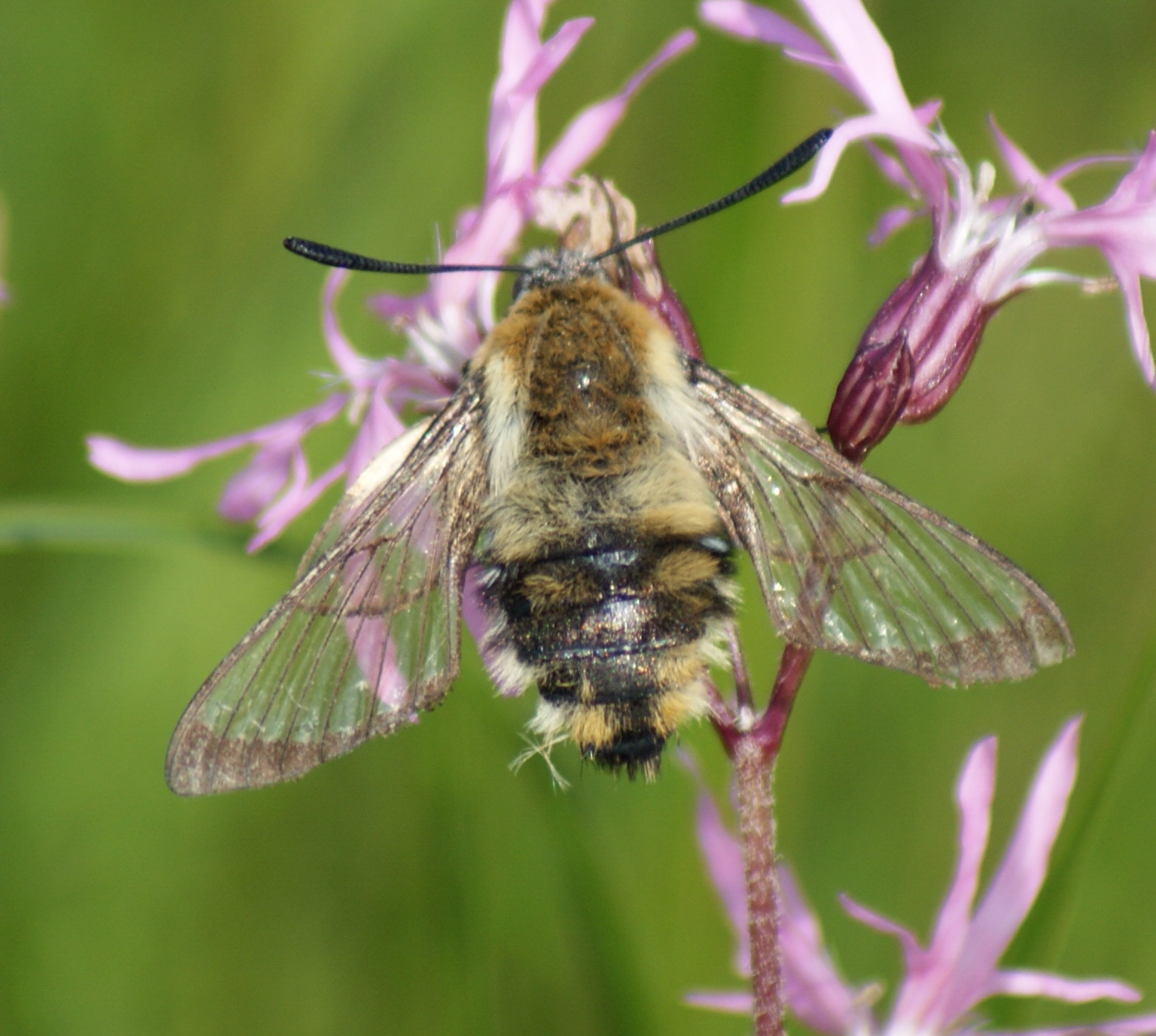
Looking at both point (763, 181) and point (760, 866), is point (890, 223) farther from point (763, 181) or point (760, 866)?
point (760, 866)

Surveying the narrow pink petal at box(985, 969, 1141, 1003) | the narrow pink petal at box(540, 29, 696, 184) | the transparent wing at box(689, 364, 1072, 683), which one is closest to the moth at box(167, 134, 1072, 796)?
the transparent wing at box(689, 364, 1072, 683)

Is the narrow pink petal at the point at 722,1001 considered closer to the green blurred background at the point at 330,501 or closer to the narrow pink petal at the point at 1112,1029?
the green blurred background at the point at 330,501

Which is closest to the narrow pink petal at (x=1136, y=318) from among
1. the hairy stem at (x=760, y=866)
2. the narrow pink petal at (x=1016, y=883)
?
the narrow pink petal at (x=1016, y=883)

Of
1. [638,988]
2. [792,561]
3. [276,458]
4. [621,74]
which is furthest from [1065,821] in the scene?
A: [621,74]

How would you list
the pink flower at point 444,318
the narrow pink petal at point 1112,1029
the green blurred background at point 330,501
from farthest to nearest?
the green blurred background at point 330,501, the pink flower at point 444,318, the narrow pink petal at point 1112,1029

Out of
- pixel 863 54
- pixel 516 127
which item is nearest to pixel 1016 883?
pixel 863 54

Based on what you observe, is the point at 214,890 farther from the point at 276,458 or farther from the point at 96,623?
the point at 276,458

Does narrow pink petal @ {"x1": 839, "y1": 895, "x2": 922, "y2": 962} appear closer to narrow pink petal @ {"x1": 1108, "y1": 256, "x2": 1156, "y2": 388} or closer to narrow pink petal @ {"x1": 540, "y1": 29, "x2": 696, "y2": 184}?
narrow pink petal @ {"x1": 1108, "y1": 256, "x2": 1156, "y2": 388}
